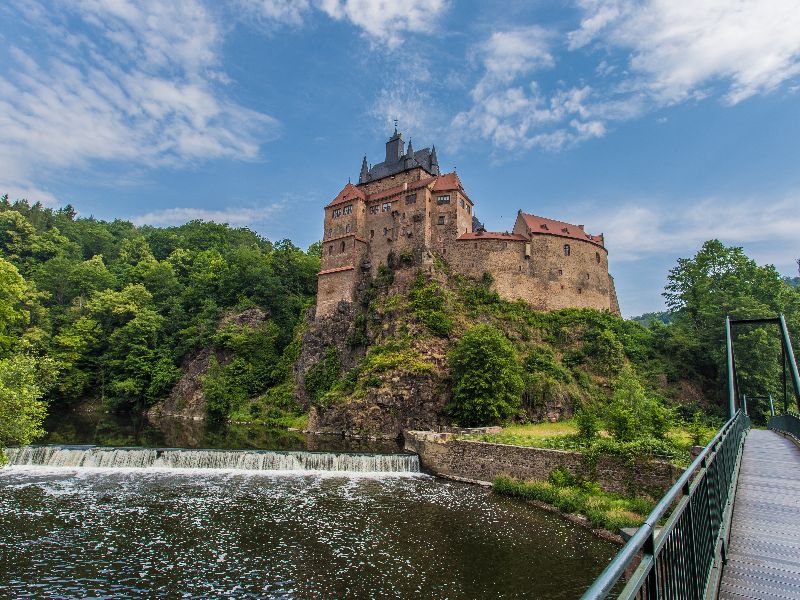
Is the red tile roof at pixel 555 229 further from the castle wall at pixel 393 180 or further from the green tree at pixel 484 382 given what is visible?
the green tree at pixel 484 382

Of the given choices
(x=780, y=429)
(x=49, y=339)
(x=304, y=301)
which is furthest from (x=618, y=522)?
(x=49, y=339)

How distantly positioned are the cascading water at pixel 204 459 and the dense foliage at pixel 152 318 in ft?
80.1

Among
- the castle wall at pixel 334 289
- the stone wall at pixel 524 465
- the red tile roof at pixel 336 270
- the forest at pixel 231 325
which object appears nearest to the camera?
the stone wall at pixel 524 465

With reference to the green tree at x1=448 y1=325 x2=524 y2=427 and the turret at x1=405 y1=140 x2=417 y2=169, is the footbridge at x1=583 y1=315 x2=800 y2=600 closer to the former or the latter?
the green tree at x1=448 y1=325 x2=524 y2=427

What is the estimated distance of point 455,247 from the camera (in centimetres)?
5259

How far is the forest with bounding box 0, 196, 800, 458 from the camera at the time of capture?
1656 inches

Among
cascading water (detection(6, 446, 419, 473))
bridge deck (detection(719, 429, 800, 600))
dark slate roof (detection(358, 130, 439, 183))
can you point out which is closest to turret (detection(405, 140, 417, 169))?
dark slate roof (detection(358, 130, 439, 183))

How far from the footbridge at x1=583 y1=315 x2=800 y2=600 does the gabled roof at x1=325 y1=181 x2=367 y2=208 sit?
2015 inches

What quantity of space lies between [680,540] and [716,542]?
7.71 feet

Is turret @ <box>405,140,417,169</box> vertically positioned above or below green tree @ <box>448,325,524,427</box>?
above

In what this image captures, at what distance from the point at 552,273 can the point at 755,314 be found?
1864 centimetres

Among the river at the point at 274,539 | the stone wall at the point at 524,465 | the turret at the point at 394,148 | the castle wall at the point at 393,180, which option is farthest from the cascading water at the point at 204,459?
the turret at the point at 394,148

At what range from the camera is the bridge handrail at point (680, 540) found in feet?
7.37

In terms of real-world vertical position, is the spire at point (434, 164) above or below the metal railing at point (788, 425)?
above
